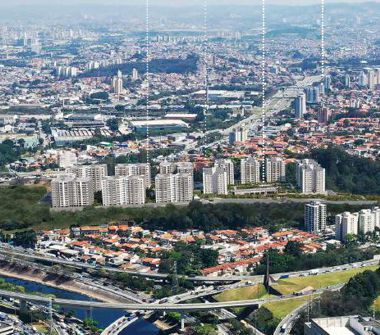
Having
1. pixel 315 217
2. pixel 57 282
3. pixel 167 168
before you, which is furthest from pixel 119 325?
pixel 167 168

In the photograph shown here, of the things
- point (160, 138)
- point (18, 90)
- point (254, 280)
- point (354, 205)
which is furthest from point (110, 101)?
point (254, 280)

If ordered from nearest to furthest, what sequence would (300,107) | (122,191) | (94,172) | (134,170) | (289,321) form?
(289,321) < (122,191) < (94,172) < (134,170) < (300,107)

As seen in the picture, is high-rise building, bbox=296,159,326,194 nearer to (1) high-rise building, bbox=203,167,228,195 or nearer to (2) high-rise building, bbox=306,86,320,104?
(1) high-rise building, bbox=203,167,228,195

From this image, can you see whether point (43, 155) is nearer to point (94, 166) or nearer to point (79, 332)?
point (94, 166)

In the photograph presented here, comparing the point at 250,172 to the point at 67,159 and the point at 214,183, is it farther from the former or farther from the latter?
the point at 67,159

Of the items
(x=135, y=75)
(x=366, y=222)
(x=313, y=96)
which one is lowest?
(x=366, y=222)

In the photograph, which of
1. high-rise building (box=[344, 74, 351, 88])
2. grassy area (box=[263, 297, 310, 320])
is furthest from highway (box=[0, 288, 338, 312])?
high-rise building (box=[344, 74, 351, 88])
